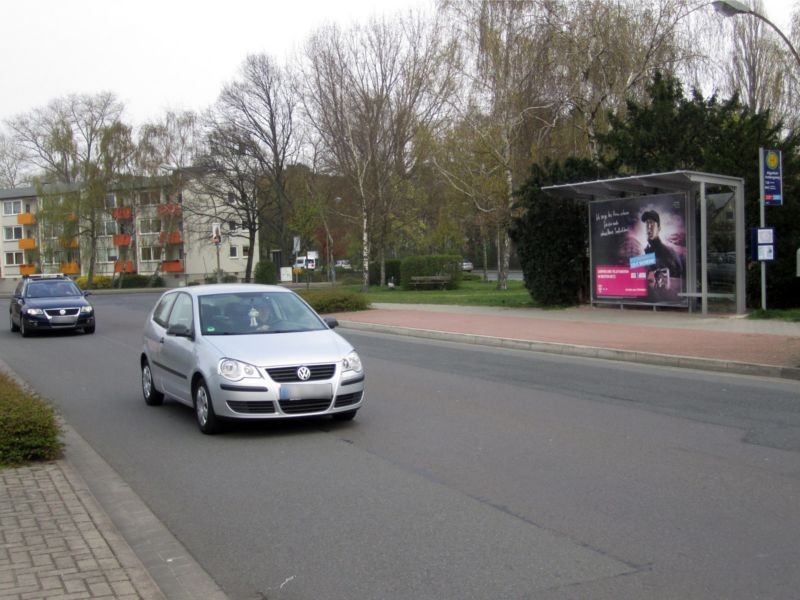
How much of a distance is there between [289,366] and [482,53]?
27.0m

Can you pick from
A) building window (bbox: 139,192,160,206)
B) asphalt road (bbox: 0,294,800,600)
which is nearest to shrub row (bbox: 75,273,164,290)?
building window (bbox: 139,192,160,206)

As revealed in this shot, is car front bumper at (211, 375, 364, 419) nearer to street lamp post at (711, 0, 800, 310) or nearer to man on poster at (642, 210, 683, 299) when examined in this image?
street lamp post at (711, 0, 800, 310)

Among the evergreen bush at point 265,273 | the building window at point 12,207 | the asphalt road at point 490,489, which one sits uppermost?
the building window at point 12,207

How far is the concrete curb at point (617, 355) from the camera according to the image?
40.9 ft

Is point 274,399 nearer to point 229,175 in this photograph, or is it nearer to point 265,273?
point 265,273

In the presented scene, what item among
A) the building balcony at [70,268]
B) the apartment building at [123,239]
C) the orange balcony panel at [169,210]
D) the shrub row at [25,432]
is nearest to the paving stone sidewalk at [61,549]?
the shrub row at [25,432]

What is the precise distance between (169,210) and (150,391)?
6434cm

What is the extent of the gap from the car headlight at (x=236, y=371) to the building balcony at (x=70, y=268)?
80.3m

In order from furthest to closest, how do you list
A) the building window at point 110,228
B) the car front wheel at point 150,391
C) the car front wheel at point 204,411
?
the building window at point 110,228 < the car front wheel at point 150,391 < the car front wheel at point 204,411

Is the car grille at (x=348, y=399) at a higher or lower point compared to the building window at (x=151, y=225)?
lower

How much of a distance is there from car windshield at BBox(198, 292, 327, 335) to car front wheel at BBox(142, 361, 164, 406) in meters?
1.65

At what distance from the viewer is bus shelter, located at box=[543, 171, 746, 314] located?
2008 centimetres

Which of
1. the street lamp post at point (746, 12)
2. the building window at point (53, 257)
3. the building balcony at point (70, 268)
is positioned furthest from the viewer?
the building balcony at point (70, 268)

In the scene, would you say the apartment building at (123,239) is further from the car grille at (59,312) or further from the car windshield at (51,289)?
the car grille at (59,312)
